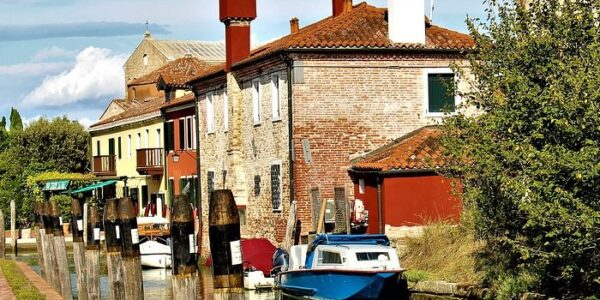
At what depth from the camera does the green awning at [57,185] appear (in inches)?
2638

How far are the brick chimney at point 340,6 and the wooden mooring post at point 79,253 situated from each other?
16.0m

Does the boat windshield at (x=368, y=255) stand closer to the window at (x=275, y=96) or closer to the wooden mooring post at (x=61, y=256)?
the wooden mooring post at (x=61, y=256)

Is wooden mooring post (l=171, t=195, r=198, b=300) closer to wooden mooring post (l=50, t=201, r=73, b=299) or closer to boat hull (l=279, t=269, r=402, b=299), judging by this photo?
wooden mooring post (l=50, t=201, r=73, b=299)

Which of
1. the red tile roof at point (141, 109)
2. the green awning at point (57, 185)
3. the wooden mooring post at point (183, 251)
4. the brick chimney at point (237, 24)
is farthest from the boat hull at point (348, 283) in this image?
the green awning at point (57, 185)

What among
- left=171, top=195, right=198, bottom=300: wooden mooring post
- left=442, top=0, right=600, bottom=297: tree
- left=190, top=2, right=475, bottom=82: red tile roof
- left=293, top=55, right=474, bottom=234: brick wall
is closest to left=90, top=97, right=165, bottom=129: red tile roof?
left=190, top=2, right=475, bottom=82: red tile roof

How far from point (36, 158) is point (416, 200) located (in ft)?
145

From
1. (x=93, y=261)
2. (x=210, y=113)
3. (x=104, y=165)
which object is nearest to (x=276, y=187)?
(x=210, y=113)

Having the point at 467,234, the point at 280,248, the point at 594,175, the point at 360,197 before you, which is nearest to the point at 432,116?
the point at 360,197

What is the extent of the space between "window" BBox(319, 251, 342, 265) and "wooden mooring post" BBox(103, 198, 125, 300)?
9.58m

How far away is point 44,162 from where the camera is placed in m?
75.9

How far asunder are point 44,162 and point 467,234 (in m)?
49.0

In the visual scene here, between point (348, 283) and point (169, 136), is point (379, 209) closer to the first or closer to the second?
point (348, 283)

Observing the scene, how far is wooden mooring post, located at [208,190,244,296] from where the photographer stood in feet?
42.8

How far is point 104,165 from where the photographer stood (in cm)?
6962
